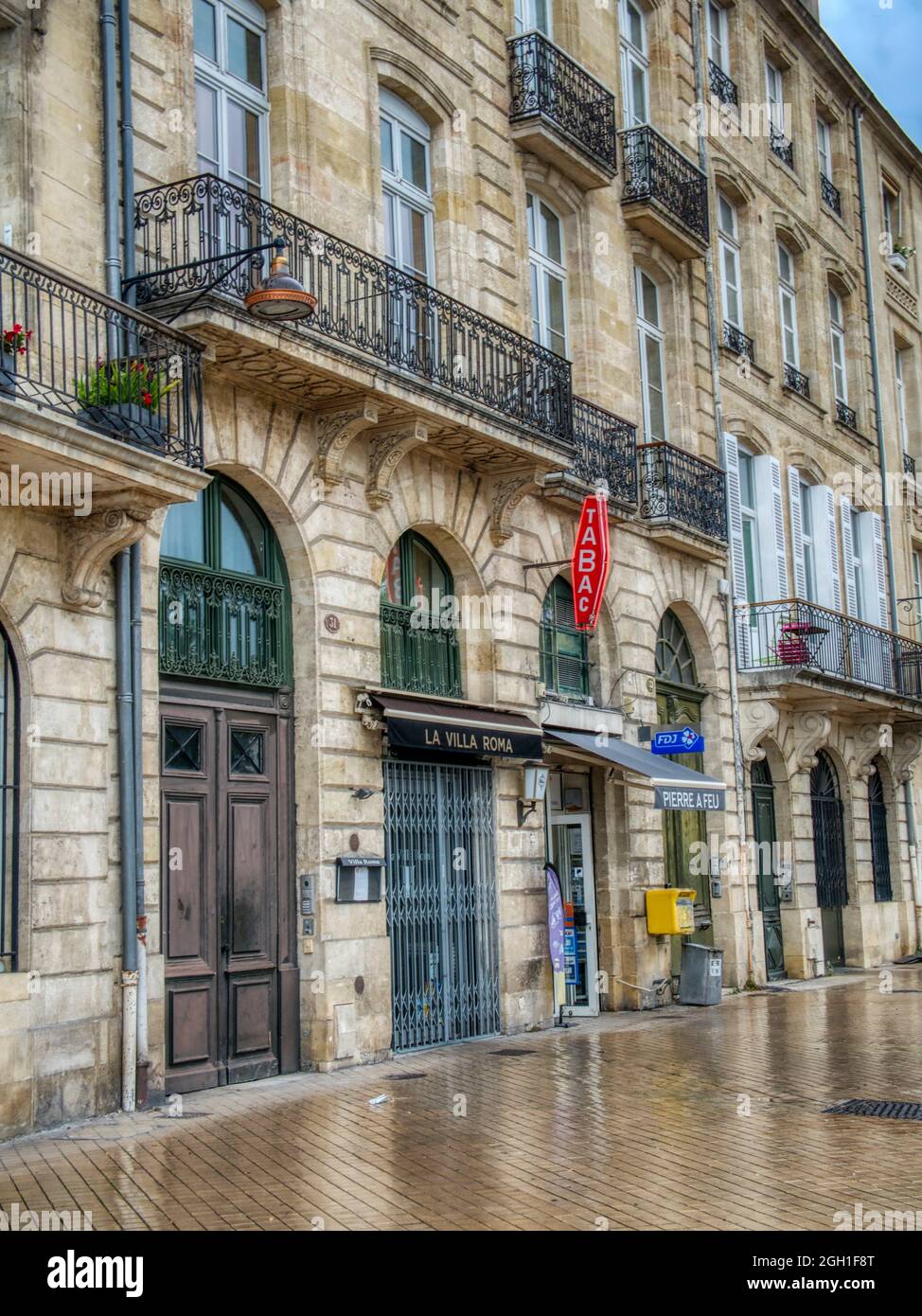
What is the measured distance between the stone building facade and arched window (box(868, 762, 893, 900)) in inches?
135

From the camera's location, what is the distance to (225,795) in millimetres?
12047

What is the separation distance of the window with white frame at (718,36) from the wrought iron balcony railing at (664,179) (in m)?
3.84

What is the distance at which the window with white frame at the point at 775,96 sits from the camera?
2550 cm

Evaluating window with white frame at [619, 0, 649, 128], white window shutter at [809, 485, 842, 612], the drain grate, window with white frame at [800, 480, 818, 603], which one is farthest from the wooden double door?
white window shutter at [809, 485, 842, 612]

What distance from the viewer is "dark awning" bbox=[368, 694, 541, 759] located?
42.8 ft

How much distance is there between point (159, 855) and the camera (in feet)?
36.0

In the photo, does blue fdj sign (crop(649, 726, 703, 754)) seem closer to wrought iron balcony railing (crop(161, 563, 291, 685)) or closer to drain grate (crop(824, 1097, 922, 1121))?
wrought iron balcony railing (crop(161, 563, 291, 685))

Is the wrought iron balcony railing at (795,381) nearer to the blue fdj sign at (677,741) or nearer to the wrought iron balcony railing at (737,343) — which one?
the wrought iron balcony railing at (737,343)

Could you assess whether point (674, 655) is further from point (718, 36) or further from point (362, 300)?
point (718, 36)

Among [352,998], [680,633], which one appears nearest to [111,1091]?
[352,998]

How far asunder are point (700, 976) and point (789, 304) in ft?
41.6

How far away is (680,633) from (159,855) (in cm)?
1098
